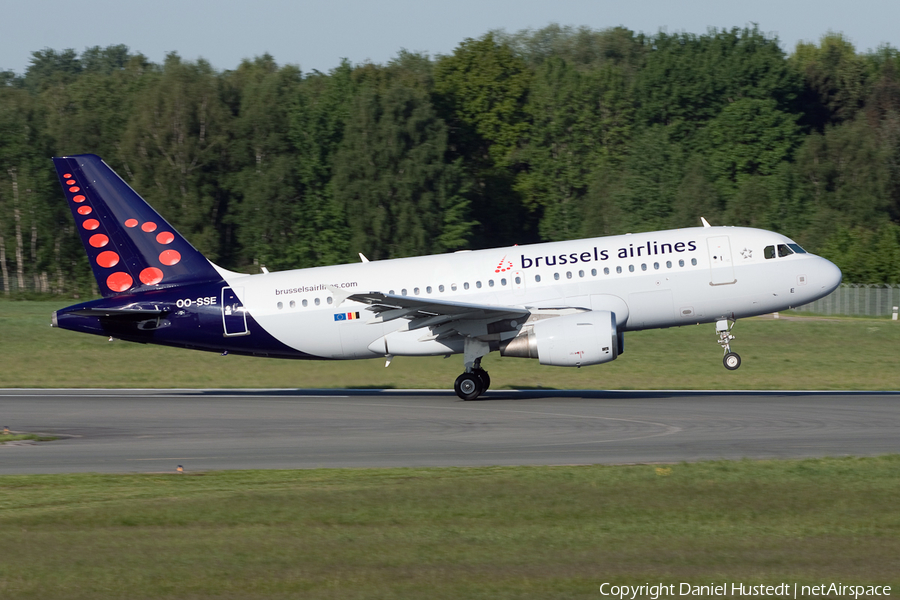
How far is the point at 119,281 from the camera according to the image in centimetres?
2788

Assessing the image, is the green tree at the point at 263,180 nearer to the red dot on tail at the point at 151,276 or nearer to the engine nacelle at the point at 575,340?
the red dot on tail at the point at 151,276

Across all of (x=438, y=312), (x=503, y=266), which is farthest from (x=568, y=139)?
(x=438, y=312)

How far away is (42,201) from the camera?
7838 centimetres

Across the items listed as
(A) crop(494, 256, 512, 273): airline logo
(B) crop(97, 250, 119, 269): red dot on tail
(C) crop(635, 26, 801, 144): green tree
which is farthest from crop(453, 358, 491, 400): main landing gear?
(C) crop(635, 26, 801, 144): green tree

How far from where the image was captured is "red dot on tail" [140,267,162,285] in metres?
27.8

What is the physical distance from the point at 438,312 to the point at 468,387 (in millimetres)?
2340

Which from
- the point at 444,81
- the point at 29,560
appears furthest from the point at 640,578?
the point at 444,81

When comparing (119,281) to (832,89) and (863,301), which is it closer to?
(863,301)

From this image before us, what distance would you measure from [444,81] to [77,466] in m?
86.0

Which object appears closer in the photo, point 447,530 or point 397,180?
point 447,530

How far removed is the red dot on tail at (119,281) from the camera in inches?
1095

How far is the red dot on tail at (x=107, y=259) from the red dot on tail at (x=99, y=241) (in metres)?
0.25

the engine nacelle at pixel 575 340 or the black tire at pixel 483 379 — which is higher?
the engine nacelle at pixel 575 340

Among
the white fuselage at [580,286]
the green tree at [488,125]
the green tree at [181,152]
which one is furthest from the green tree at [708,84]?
the white fuselage at [580,286]
